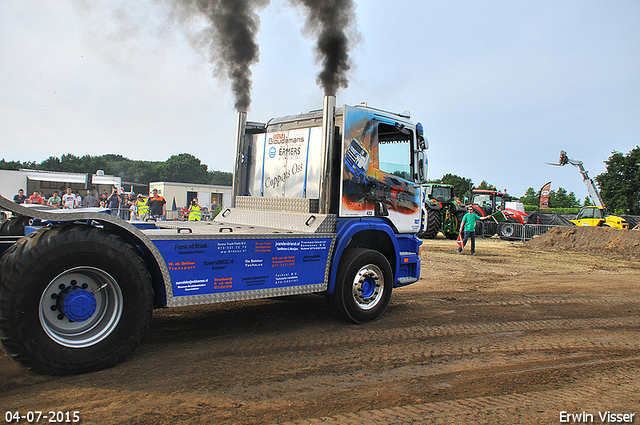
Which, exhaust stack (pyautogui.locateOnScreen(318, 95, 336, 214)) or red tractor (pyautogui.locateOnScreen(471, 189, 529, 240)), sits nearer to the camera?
exhaust stack (pyautogui.locateOnScreen(318, 95, 336, 214))

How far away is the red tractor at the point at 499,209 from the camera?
78.5 feet

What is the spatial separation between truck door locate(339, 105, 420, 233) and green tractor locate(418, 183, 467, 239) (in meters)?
14.0

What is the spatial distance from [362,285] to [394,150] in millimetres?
2124

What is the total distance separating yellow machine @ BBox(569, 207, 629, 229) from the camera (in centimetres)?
2425

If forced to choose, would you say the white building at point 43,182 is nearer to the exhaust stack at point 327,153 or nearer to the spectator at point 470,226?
Answer: the spectator at point 470,226

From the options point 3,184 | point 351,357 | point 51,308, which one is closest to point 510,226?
point 351,357

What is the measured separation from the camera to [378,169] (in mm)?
6520

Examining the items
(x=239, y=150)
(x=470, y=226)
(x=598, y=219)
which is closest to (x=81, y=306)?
(x=239, y=150)

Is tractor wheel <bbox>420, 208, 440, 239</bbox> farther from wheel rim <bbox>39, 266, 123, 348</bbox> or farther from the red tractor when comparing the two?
wheel rim <bbox>39, 266, 123, 348</bbox>

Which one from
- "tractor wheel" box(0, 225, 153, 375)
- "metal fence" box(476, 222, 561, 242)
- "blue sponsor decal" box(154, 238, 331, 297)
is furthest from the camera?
"metal fence" box(476, 222, 561, 242)

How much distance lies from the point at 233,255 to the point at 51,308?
1.75m

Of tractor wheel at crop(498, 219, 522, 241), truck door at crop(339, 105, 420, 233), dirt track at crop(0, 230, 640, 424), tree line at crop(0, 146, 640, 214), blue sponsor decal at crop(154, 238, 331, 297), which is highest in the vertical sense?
tree line at crop(0, 146, 640, 214)

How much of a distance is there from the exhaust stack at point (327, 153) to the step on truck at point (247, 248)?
0.04 feet

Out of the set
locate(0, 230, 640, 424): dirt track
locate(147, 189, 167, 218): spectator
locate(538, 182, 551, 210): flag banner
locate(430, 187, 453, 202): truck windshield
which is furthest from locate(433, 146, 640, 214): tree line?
locate(0, 230, 640, 424): dirt track
